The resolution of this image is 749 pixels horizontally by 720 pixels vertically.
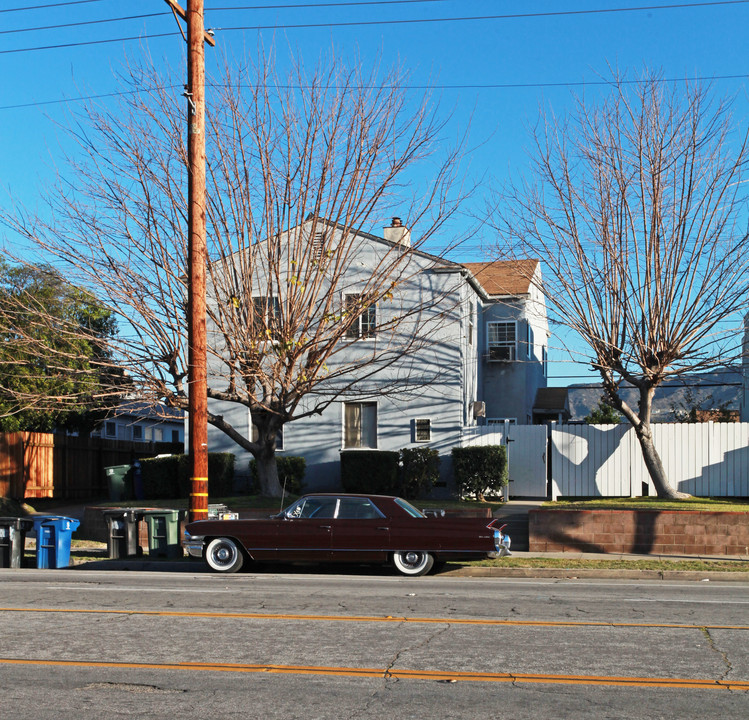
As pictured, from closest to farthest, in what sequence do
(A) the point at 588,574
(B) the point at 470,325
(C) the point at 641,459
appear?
(A) the point at 588,574
(C) the point at 641,459
(B) the point at 470,325

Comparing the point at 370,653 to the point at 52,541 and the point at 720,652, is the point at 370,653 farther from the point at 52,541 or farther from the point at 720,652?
the point at 52,541

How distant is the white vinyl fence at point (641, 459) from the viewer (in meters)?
23.9

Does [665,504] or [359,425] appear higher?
[359,425]

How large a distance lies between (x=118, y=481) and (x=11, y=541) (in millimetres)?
9846

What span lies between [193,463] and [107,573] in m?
2.38

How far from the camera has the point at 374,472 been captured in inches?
972

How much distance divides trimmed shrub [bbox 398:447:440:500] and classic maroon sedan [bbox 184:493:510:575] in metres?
9.46

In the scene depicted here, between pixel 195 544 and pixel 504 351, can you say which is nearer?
pixel 195 544

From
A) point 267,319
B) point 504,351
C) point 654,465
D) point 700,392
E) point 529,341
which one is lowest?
point 654,465

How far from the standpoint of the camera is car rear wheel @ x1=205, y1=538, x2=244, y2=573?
14.9 meters

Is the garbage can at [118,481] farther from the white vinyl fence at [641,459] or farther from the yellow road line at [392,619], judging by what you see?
the yellow road line at [392,619]

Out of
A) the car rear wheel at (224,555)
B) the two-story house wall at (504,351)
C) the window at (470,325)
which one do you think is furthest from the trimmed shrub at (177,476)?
the car rear wheel at (224,555)

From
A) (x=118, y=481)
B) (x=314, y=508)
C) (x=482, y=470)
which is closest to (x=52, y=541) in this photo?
(x=314, y=508)

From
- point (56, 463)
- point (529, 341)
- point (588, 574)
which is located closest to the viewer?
point (588, 574)
